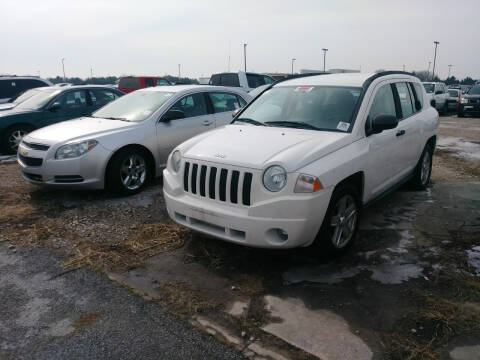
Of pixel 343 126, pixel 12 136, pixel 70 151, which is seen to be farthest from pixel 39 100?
pixel 343 126

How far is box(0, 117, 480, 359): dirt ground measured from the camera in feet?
9.60

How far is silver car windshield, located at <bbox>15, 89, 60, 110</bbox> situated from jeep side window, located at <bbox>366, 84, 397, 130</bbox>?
7.77 m

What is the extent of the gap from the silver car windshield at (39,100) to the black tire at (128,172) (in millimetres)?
4581

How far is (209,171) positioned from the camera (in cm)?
392

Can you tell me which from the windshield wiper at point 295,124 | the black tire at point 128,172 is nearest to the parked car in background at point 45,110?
the black tire at point 128,172

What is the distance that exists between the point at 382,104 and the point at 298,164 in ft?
6.32

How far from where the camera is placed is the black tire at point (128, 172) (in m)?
6.07

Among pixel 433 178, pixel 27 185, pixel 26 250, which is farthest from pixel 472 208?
pixel 27 185

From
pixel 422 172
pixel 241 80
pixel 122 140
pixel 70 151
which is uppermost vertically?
pixel 241 80

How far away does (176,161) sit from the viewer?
440 cm

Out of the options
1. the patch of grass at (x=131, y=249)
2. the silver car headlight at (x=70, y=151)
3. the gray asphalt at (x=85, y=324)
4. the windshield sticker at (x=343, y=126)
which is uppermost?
the windshield sticker at (x=343, y=126)

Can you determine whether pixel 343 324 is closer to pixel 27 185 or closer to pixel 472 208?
pixel 472 208

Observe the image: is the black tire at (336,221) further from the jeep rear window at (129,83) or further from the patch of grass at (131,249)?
the jeep rear window at (129,83)

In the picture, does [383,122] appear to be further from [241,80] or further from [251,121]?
[241,80]
